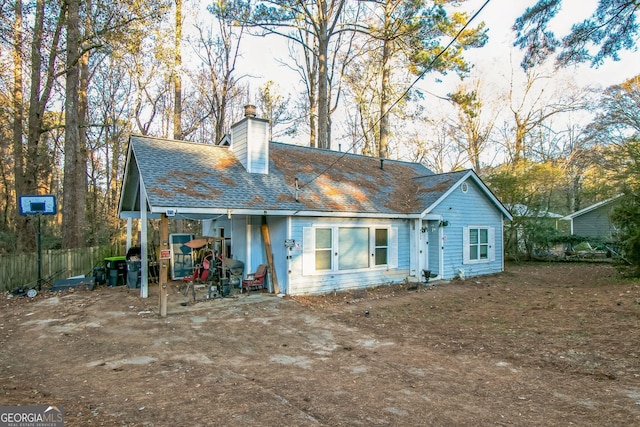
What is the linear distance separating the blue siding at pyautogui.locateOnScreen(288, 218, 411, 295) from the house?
0.03m

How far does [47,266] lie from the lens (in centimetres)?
1178

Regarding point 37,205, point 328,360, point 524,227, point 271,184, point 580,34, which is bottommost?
point 328,360

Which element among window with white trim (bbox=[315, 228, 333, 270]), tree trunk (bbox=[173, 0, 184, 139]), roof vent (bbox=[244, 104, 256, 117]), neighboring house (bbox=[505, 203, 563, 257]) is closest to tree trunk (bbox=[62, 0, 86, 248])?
tree trunk (bbox=[173, 0, 184, 139])

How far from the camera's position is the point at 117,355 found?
231 inches

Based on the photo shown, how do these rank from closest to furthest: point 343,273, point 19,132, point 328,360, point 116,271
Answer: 1. point 328,360
2. point 343,273
3. point 116,271
4. point 19,132

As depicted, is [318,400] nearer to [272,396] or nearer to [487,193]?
[272,396]

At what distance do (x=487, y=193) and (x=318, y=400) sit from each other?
13095 mm

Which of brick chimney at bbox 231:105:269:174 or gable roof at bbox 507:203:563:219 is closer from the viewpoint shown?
brick chimney at bbox 231:105:269:174

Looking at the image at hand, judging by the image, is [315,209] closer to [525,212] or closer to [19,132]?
[19,132]

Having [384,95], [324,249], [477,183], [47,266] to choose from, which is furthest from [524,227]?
[47,266]

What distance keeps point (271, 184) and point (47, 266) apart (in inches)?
295

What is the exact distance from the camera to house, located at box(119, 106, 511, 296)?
1036 centimetres

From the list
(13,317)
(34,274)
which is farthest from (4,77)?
(13,317)

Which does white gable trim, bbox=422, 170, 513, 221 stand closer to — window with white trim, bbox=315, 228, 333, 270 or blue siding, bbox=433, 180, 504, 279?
blue siding, bbox=433, 180, 504, 279
